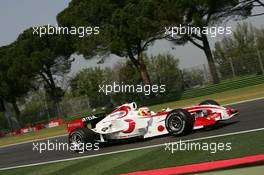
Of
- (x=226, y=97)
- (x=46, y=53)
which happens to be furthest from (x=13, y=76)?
(x=226, y=97)

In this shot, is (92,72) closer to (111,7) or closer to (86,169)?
(111,7)

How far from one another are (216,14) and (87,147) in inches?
838

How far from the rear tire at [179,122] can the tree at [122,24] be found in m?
21.3

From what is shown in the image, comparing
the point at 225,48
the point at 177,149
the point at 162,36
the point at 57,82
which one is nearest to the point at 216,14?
the point at 162,36

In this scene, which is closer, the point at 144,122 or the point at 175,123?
the point at 175,123

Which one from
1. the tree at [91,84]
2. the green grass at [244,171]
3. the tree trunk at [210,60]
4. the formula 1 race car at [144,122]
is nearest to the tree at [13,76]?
the tree at [91,84]

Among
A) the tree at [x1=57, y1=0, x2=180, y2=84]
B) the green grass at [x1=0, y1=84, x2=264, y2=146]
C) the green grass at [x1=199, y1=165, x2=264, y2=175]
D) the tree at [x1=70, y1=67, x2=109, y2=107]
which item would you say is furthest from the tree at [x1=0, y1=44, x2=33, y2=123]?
the green grass at [x1=199, y1=165, x2=264, y2=175]

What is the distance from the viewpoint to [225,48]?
6212cm

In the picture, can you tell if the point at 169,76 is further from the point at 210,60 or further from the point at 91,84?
the point at 91,84

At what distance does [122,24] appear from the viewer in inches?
1334

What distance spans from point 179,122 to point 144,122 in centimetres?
110

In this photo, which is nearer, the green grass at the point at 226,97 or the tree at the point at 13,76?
the green grass at the point at 226,97

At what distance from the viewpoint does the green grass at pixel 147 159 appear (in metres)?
7.81

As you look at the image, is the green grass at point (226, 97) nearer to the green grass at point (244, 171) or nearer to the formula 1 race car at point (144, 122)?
the formula 1 race car at point (144, 122)
